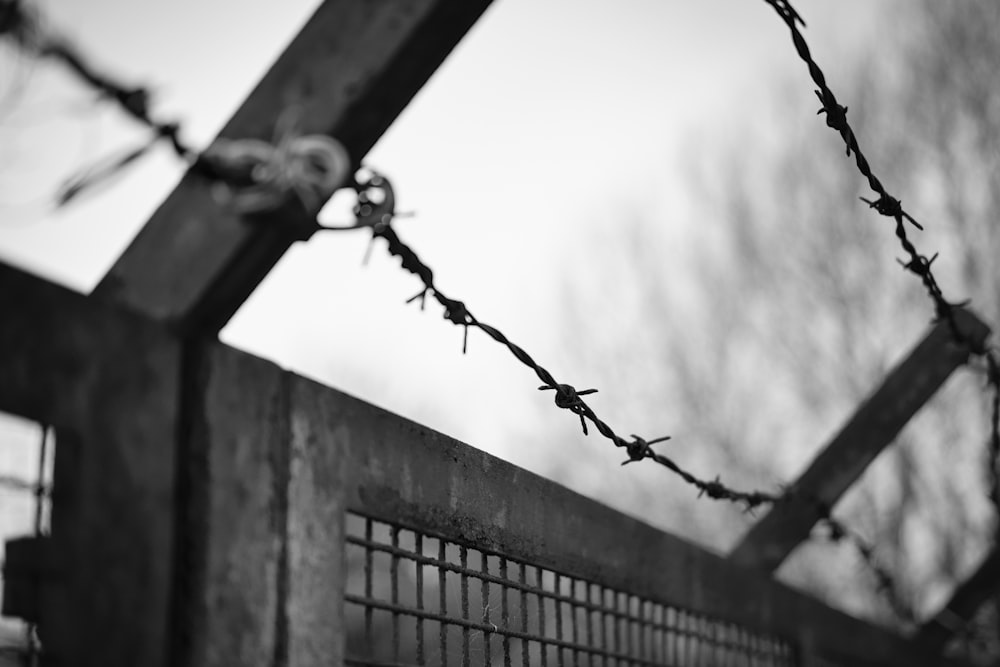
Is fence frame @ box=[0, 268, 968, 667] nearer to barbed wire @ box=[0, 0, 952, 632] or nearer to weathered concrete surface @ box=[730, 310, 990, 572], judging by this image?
barbed wire @ box=[0, 0, 952, 632]

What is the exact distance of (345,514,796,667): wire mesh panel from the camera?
155cm

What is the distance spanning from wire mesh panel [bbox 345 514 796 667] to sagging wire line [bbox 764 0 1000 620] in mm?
867

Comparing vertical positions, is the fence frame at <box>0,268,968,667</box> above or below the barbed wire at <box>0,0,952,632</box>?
below

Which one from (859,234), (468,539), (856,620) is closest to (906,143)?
(859,234)

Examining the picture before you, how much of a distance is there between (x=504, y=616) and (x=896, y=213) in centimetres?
103

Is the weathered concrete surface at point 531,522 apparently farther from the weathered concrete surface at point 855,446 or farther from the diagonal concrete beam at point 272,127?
the diagonal concrete beam at point 272,127

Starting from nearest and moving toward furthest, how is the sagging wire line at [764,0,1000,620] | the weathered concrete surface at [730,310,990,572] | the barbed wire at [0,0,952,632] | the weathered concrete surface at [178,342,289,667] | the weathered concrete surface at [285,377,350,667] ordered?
the barbed wire at [0,0,952,632]
the weathered concrete surface at [178,342,289,667]
the weathered concrete surface at [285,377,350,667]
the sagging wire line at [764,0,1000,620]
the weathered concrete surface at [730,310,990,572]

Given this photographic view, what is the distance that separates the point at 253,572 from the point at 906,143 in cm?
1085

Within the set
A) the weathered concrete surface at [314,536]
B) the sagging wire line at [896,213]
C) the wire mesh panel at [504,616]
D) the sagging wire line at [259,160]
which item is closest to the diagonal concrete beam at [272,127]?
the sagging wire line at [259,160]

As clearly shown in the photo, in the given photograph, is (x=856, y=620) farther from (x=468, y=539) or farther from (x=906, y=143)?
(x=906, y=143)

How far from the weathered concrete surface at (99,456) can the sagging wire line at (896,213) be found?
1.08 metres

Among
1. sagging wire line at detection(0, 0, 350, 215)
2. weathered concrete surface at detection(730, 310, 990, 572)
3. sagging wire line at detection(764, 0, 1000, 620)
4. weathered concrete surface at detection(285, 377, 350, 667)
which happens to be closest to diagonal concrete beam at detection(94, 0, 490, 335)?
sagging wire line at detection(0, 0, 350, 215)

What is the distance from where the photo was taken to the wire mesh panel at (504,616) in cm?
155

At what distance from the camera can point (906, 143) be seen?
36.3ft
